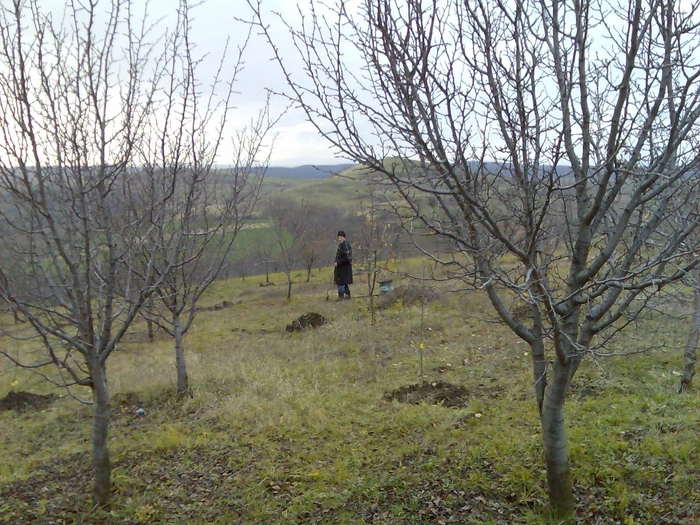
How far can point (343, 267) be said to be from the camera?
46.0 feet

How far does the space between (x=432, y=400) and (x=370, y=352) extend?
8.46 feet

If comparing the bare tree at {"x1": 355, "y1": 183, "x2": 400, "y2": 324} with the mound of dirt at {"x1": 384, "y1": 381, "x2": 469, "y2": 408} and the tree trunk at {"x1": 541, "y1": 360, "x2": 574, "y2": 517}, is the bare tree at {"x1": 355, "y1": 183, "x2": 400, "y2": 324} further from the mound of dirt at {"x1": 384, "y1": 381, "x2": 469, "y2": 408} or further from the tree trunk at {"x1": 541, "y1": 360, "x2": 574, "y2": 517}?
the tree trunk at {"x1": 541, "y1": 360, "x2": 574, "y2": 517}

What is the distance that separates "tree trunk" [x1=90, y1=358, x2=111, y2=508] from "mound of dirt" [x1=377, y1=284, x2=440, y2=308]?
27.8 feet

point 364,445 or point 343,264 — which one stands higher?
point 343,264

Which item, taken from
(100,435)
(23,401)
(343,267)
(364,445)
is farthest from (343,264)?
(100,435)

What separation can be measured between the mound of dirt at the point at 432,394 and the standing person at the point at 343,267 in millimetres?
7191

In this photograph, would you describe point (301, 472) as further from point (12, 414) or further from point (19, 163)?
point (12, 414)

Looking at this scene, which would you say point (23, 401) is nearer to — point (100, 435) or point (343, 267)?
point (100, 435)

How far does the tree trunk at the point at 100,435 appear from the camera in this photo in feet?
11.8

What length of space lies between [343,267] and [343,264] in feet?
0.61

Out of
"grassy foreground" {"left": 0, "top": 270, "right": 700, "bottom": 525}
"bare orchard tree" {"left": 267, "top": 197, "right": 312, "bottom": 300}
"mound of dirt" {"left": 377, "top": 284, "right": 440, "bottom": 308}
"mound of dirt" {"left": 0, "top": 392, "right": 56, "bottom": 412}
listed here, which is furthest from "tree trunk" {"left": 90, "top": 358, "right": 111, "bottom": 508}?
"bare orchard tree" {"left": 267, "top": 197, "right": 312, "bottom": 300}

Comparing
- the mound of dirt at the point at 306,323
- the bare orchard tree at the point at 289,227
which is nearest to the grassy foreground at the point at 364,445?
the mound of dirt at the point at 306,323

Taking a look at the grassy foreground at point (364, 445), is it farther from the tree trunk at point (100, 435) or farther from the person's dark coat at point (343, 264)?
the person's dark coat at point (343, 264)

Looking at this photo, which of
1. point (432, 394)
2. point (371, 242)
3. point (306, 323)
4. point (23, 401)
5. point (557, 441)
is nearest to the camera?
point (557, 441)
